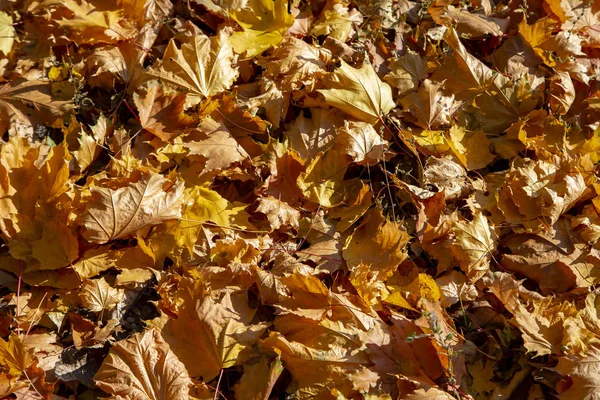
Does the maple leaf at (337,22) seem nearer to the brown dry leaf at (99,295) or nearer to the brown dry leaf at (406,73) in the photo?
the brown dry leaf at (406,73)

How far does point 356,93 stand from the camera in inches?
85.7

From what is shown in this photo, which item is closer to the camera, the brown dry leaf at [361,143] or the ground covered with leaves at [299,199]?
the ground covered with leaves at [299,199]

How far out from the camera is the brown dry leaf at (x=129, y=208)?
182cm

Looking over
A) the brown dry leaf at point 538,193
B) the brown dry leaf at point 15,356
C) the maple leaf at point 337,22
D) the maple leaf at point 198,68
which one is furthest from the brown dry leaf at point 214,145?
the brown dry leaf at point 538,193

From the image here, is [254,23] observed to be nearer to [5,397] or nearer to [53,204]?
[53,204]

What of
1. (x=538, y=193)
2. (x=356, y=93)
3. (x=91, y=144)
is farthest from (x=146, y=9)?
(x=538, y=193)

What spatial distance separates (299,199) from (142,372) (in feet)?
2.69

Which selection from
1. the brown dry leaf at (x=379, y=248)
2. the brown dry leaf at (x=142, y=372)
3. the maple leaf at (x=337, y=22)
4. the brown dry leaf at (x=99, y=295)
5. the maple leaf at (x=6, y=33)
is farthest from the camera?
the maple leaf at (x=337, y=22)

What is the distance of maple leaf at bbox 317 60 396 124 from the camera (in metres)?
2.17

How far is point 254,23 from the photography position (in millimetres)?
2361

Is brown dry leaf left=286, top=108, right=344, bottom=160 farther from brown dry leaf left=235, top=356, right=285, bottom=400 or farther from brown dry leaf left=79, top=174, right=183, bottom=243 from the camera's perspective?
brown dry leaf left=235, top=356, right=285, bottom=400

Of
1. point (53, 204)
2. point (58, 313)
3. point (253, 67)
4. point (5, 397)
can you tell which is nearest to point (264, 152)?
point (253, 67)

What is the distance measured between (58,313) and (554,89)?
2.08 metres

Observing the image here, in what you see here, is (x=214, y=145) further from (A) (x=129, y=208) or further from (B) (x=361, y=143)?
(B) (x=361, y=143)
